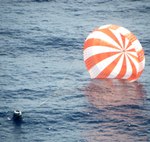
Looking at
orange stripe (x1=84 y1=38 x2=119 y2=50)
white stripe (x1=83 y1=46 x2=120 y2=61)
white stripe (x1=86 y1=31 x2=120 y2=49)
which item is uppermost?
white stripe (x1=86 y1=31 x2=120 y2=49)

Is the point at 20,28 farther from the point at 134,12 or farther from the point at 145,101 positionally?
the point at 145,101

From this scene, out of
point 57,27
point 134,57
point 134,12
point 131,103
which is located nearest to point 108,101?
point 131,103

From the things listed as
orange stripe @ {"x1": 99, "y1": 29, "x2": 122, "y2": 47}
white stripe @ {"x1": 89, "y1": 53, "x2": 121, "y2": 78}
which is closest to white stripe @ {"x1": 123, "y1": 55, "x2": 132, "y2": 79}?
white stripe @ {"x1": 89, "y1": 53, "x2": 121, "y2": 78}

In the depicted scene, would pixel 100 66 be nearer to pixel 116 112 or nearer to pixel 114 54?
pixel 114 54

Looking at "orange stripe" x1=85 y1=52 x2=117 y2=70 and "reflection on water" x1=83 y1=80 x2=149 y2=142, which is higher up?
"orange stripe" x1=85 y1=52 x2=117 y2=70

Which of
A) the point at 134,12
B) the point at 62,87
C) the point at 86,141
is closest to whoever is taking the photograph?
the point at 86,141

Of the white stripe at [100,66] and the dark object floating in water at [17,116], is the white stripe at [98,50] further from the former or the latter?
the dark object floating in water at [17,116]

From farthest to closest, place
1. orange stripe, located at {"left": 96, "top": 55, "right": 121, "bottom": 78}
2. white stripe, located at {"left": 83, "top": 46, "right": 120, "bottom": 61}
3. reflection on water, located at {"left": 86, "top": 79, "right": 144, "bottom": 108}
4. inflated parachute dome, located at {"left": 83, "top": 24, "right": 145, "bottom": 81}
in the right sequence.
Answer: white stripe, located at {"left": 83, "top": 46, "right": 120, "bottom": 61} < orange stripe, located at {"left": 96, "top": 55, "right": 121, "bottom": 78} < inflated parachute dome, located at {"left": 83, "top": 24, "right": 145, "bottom": 81} < reflection on water, located at {"left": 86, "top": 79, "right": 144, "bottom": 108}

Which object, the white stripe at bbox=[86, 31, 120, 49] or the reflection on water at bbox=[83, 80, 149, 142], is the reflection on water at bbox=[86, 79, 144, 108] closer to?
the reflection on water at bbox=[83, 80, 149, 142]
